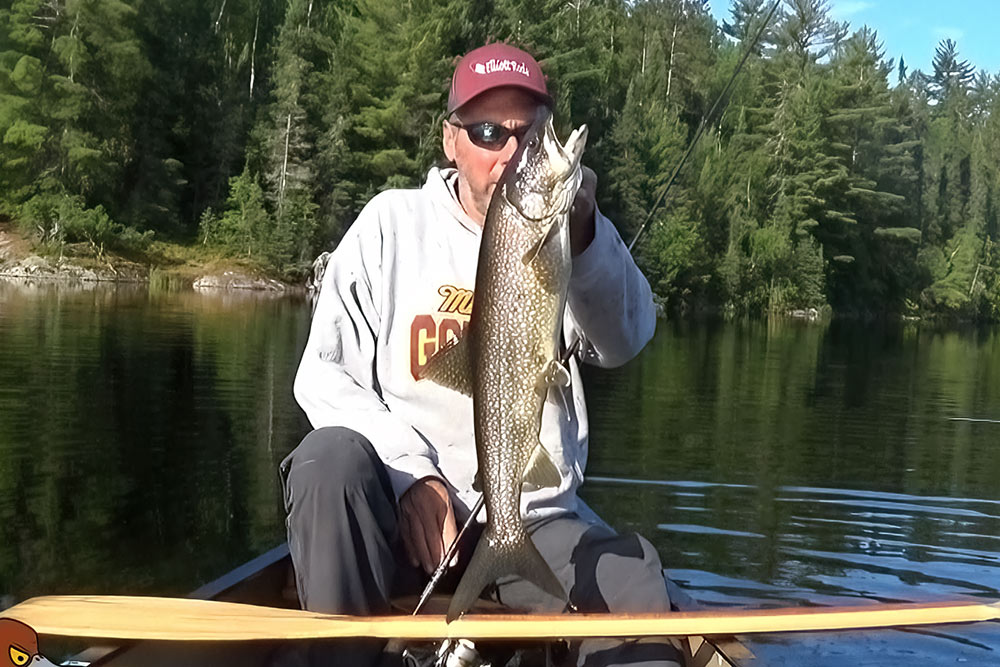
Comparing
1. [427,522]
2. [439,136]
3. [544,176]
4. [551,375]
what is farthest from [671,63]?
[544,176]

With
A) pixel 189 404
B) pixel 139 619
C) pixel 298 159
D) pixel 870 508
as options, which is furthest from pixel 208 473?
pixel 298 159

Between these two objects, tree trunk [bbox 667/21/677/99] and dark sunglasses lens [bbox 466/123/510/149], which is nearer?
dark sunglasses lens [bbox 466/123/510/149]

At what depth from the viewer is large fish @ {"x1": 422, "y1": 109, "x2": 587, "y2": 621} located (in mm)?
2525

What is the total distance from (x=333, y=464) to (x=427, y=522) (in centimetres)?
39

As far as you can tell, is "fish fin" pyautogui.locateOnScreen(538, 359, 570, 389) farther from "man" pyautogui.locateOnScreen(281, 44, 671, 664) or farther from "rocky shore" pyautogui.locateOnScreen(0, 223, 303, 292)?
"rocky shore" pyautogui.locateOnScreen(0, 223, 303, 292)

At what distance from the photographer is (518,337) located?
8.86 feet

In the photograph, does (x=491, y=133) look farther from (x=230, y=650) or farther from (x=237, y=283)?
(x=237, y=283)

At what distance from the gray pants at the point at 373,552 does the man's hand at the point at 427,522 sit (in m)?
0.04

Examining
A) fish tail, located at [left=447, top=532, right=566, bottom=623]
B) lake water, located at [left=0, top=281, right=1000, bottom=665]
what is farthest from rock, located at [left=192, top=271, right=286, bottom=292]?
fish tail, located at [left=447, top=532, right=566, bottom=623]

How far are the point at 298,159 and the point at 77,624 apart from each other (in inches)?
1642

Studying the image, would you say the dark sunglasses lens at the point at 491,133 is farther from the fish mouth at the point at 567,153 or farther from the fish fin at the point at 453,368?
→ the fish mouth at the point at 567,153

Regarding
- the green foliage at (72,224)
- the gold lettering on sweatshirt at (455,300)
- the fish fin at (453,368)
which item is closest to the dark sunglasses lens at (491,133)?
the gold lettering on sweatshirt at (455,300)

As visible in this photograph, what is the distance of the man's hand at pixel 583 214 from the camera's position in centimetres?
276

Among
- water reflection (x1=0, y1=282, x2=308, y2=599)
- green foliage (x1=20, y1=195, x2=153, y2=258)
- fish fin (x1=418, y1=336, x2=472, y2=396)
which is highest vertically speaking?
green foliage (x1=20, y1=195, x2=153, y2=258)
